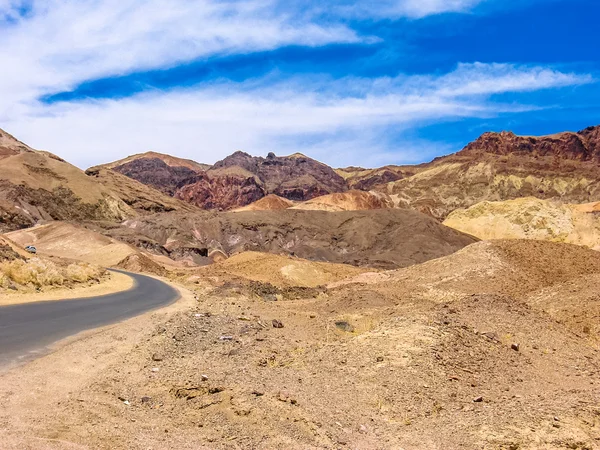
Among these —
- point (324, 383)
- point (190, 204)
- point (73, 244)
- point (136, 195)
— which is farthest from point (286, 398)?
point (190, 204)

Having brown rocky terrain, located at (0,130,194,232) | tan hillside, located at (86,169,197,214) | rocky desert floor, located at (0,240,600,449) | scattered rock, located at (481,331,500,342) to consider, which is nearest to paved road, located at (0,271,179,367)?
rocky desert floor, located at (0,240,600,449)

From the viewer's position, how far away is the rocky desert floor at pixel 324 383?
7020 millimetres

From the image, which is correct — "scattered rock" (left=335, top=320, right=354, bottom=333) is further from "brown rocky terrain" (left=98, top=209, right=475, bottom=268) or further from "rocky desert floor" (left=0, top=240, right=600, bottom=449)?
"brown rocky terrain" (left=98, top=209, right=475, bottom=268)

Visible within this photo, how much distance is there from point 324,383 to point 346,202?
5344 inches

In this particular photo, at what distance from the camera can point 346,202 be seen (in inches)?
5694

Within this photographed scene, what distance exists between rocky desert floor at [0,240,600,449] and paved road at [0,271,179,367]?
0.73 meters

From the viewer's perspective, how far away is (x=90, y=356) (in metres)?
Result: 11.4

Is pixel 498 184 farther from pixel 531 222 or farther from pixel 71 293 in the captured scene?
pixel 71 293

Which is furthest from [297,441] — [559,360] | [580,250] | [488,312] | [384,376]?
[580,250]

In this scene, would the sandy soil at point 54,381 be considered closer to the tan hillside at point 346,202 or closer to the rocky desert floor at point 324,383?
the rocky desert floor at point 324,383

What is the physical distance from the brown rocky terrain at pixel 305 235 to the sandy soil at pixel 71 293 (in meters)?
44.4

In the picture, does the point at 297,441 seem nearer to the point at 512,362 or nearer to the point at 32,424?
the point at 32,424

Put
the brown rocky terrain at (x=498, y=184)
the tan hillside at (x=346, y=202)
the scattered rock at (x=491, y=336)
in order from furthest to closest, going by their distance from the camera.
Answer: the brown rocky terrain at (x=498, y=184)
the tan hillside at (x=346, y=202)
the scattered rock at (x=491, y=336)

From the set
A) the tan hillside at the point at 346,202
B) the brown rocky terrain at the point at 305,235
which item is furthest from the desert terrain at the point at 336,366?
the tan hillside at the point at 346,202
